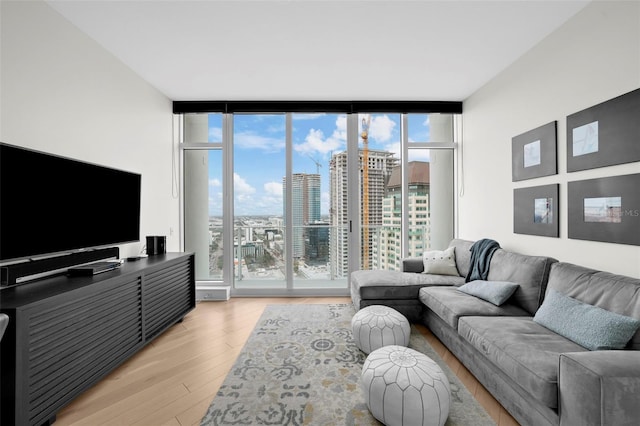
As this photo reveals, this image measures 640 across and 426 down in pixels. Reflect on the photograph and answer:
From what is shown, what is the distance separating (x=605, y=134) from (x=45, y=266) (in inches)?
160

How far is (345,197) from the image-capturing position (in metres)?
4.19

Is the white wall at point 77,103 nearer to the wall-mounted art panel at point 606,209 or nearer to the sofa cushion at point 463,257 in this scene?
the sofa cushion at point 463,257

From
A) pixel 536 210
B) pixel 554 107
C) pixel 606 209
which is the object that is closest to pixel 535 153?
pixel 554 107

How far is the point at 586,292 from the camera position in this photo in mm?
1832

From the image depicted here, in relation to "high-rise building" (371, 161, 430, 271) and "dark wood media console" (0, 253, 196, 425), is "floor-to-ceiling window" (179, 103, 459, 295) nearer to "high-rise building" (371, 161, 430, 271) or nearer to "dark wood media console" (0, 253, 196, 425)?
"high-rise building" (371, 161, 430, 271)

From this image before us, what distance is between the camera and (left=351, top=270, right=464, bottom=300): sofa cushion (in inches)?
118

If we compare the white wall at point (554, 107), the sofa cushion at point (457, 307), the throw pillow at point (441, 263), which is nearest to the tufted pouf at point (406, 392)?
the sofa cushion at point (457, 307)

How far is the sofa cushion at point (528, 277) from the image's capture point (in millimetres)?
2236

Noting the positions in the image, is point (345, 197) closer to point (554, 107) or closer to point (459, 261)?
point (459, 261)


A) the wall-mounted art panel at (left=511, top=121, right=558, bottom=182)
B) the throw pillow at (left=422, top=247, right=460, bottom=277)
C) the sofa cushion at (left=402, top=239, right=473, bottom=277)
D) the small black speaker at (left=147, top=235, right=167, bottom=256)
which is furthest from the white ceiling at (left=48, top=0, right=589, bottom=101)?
the throw pillow at (left=422, top=247, right=460, bottom=277)

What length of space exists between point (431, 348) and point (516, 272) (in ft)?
3.28

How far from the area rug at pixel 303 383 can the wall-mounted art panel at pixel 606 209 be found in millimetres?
1501

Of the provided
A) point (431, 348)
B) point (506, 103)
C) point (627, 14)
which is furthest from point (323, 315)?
point (627, 14)

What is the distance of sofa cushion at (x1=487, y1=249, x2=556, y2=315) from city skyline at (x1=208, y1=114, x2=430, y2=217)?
2.36m
